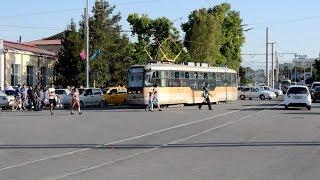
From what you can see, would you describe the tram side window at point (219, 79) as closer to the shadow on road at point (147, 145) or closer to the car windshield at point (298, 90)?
the car windshield at point (298, 90)

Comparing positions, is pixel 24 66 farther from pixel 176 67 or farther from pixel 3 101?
pixel 176 67

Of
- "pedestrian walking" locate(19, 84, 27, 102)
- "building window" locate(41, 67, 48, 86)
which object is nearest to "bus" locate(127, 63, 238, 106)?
"pedestrian walking" locate(19, 84, 27, 102)

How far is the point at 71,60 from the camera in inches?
2071

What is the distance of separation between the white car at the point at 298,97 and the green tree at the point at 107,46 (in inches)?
941

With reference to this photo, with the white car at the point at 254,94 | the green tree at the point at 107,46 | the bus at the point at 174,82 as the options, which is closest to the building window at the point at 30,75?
the green tree at the point at 107,46

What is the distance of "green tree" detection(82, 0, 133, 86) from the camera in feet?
181

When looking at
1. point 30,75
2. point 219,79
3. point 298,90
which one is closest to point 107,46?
point 30,75

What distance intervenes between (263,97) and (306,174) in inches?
2092

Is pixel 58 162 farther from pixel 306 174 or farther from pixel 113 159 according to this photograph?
pixel 306 174

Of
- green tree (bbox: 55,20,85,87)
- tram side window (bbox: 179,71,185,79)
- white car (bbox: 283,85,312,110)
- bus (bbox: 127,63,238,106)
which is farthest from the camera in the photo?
green tree (bbox: 55,20,85,87)

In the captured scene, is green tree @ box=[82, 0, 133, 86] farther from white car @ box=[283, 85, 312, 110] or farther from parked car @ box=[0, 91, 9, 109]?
white car @ box=[283, 85, 312, 110]

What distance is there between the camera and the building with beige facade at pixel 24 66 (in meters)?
47.9

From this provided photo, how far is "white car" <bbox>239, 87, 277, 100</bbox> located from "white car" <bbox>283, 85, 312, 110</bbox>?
89.1 feet

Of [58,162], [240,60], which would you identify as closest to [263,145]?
[58,162]
